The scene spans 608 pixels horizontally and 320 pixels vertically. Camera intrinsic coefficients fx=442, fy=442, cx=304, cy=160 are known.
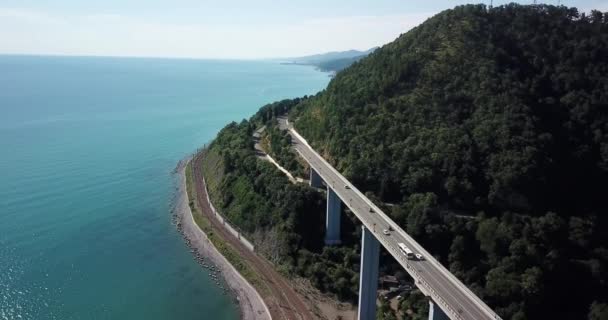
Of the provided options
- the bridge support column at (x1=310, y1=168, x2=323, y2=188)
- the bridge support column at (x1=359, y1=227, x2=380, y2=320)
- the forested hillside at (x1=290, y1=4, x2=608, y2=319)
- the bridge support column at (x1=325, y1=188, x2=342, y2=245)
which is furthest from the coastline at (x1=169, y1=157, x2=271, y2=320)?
the forested hillside at (x1=290, y1=4, x2=608, y2=319)

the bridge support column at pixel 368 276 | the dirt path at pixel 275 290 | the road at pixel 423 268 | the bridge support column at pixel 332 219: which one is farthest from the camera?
the bridge support column at pixel 332 219

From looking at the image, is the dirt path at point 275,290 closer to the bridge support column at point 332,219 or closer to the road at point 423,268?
the bridge support column at point 332,219

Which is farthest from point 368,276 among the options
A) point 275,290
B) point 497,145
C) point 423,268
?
point 497,145

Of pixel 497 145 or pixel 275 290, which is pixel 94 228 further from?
pixel 497 145

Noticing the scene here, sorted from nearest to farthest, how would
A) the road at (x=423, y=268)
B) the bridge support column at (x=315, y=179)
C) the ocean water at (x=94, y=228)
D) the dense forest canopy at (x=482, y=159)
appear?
the road at (x=423, y=268), the dense forest canopy at (x=482, y=159), the ocean water at (x=94, y=228), the bridge support column at (x=315, y=179)

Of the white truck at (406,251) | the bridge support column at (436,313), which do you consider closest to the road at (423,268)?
the white truck at (406,251)

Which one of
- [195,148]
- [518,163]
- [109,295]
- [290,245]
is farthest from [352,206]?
[195,148]
